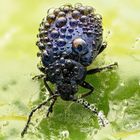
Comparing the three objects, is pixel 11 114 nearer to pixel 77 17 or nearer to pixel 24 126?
pixel 24 126

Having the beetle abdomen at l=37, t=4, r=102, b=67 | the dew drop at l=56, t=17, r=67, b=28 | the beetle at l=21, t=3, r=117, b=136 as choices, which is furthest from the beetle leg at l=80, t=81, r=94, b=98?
the dew drop at l=56, t=17, r=67, b=28

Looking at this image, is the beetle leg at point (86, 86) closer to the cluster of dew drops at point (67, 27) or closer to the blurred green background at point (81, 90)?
the blurred green background at point (81, 90)

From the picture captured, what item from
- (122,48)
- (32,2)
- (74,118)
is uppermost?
(32,2)

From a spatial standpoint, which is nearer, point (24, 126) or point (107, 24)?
point (24, 126)

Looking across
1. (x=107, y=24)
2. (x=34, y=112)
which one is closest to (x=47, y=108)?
(x=34, y=112)

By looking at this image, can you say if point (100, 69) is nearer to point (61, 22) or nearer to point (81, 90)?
point (81, 90)

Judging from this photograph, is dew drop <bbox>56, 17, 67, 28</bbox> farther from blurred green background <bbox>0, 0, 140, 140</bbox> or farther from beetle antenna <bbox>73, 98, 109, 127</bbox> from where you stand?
beetle antenna <bbox>73, 98, 109, 127</bbox>

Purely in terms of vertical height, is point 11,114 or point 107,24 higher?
point 107,24

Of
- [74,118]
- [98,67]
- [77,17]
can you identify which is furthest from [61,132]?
[77,17]
